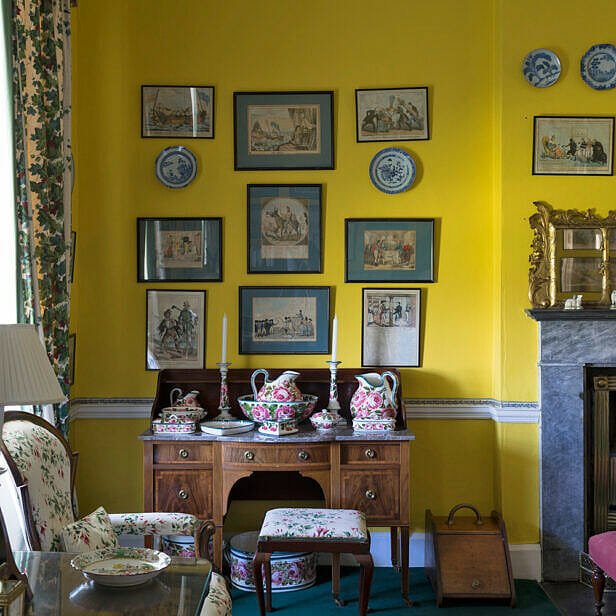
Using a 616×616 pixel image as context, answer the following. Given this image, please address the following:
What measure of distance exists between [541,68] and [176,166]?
6.75ft

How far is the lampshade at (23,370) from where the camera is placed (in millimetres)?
2275

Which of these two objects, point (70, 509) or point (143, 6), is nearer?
point (70, 509)

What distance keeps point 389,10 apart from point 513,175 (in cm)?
118

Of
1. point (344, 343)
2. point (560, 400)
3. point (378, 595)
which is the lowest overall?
point (378, 595)

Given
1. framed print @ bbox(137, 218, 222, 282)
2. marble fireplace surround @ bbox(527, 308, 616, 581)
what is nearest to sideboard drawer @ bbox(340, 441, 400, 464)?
marble fireplace surround @ bbox(527, 308, 616, 581)

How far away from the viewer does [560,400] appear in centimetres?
433

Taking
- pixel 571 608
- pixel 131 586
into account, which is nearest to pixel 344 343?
pixel 571 608

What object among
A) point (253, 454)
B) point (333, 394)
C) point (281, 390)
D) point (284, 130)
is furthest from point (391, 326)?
point (284, 130)

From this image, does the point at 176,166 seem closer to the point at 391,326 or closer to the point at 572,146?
the point at 391,326

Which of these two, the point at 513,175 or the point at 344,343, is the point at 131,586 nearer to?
the point at 344,343

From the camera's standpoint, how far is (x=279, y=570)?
4188 mm

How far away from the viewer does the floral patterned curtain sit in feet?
11.1

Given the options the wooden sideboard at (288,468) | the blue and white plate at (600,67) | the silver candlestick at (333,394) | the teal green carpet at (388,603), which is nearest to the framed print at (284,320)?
the silver candlestick at (333,394)

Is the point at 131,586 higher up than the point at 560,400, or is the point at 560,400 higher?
the point at 560,400
